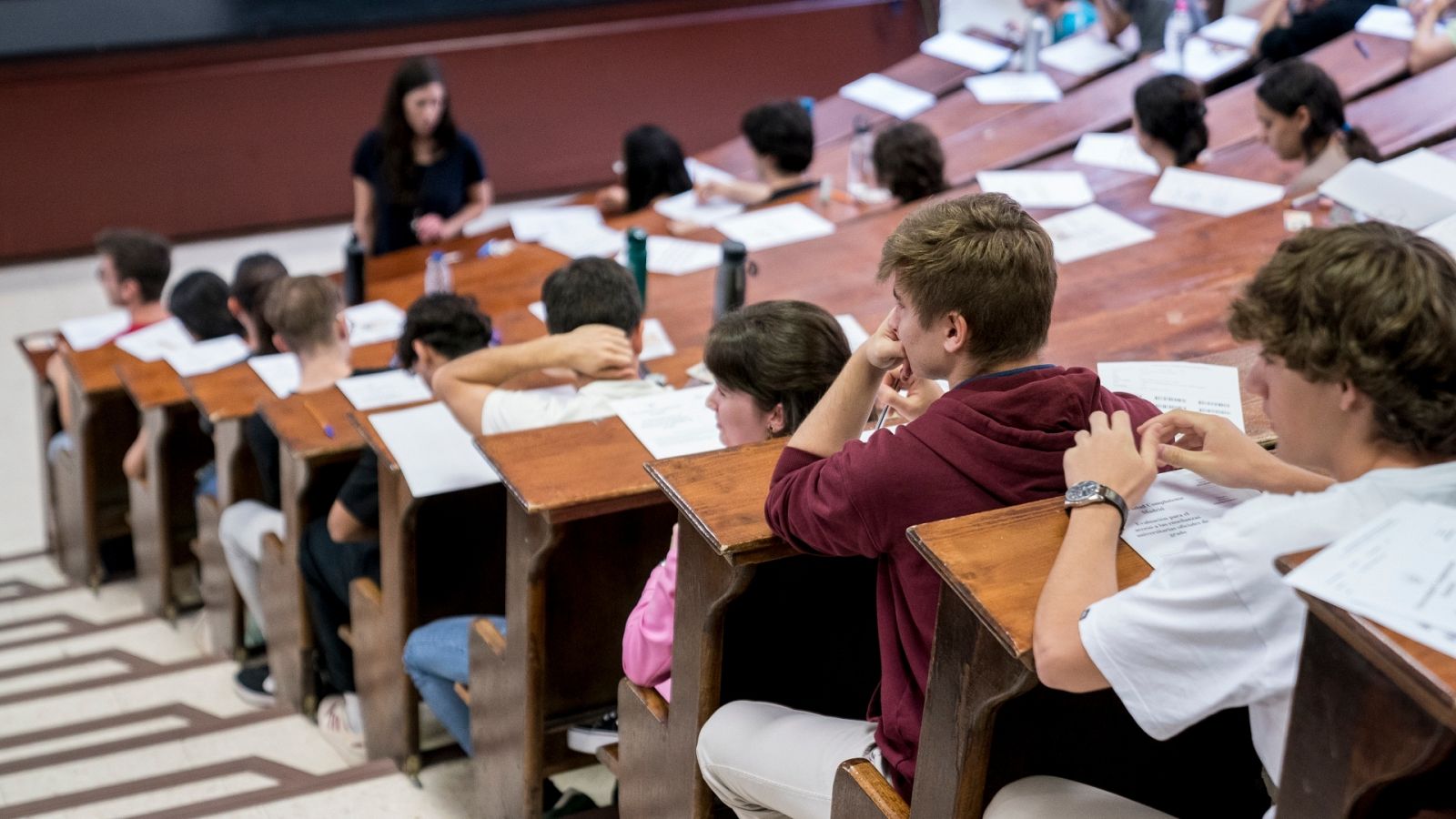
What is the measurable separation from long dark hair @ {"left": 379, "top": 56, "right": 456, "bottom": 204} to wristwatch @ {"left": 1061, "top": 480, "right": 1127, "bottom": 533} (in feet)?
11.7

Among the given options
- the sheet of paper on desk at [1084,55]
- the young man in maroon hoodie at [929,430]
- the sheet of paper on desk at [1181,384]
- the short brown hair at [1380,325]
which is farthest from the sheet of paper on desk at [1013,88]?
the short brown hair at [1380,325]

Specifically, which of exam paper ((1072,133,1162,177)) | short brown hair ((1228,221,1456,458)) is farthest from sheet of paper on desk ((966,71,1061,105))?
short brown hair ((1228,221,1456,458))

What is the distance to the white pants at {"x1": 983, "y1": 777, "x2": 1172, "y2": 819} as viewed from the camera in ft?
5.35

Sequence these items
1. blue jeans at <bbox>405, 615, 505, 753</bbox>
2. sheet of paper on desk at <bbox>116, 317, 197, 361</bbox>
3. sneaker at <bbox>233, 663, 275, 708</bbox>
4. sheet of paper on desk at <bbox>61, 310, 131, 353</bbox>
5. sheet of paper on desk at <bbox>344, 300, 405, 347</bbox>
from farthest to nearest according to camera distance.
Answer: sheet of paper on desk at <bbox>61, 310, 131, 353</bbox> < sheet of paper on desk at <bbox>116, 317, 197, 361</bbox> < sheet of paper on desk at <bbox>344, 300, 405, 347</bbox> < sneaker at <bbox>233, 663, 275, 708</bbox> < blue jeans at <bbox>405, 615, 505, 753</bbox>

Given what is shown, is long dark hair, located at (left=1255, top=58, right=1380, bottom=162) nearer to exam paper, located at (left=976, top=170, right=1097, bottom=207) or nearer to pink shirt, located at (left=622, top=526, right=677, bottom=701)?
exam paper, located at (left=976, top=170, right=1097, bottom=207)

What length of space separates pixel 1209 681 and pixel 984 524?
12.9 inches

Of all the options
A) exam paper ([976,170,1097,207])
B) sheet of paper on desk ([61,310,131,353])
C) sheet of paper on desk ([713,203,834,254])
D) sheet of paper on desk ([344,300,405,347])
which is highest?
exam paper ([976,170,1097,207])

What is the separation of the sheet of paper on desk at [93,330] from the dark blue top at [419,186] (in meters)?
0.92

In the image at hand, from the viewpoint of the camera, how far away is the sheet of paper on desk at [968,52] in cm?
566

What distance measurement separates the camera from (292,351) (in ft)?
11.5

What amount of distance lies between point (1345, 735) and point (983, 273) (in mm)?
708

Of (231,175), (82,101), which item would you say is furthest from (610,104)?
(82,101)

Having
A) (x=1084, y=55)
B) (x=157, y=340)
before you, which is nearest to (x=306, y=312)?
(x=157, y=340)

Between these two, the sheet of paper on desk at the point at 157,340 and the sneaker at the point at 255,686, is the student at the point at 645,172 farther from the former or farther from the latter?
the sneaker at the point at 255,686
